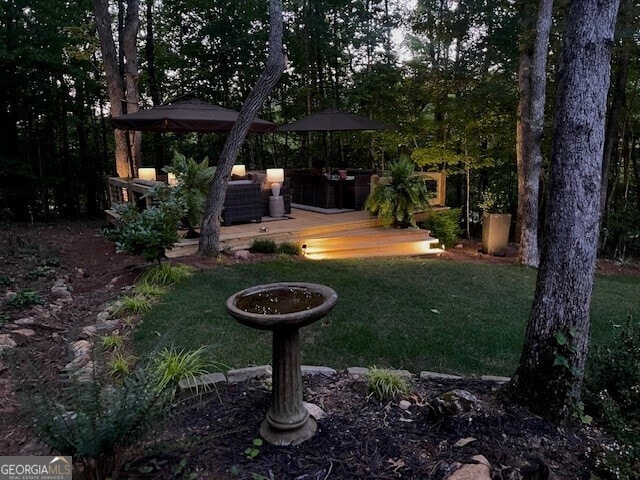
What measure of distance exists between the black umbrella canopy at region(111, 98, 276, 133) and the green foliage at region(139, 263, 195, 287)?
3.14m

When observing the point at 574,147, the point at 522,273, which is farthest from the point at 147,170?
the point at 574,147

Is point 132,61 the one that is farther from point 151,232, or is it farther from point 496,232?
point 496,232

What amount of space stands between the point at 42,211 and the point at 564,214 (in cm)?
1370

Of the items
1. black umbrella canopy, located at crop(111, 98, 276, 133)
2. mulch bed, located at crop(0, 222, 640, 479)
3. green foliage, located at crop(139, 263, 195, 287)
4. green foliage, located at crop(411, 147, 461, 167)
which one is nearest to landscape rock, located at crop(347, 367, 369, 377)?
mulch bed, located at crop(0, 222, 640, 479)

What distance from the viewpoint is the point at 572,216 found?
2195 millimetres

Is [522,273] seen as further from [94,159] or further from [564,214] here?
[94,159]

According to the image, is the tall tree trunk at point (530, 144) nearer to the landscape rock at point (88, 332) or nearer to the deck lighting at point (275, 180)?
the deck lighting at point (275, 180)

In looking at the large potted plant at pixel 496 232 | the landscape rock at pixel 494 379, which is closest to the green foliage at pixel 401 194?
the large potted plant at pixel 496 232

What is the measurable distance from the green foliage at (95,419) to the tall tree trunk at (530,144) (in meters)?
7.25

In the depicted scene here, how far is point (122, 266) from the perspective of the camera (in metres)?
5.96

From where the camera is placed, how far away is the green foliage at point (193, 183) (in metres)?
6.45

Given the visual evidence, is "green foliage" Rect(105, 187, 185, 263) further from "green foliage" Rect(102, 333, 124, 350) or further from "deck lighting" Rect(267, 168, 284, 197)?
"deck lighting" Rect(267, 168, 284, 197)

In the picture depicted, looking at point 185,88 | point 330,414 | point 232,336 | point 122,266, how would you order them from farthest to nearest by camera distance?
point 185,88 < point 122,266 < point 232,336 < point 330,414

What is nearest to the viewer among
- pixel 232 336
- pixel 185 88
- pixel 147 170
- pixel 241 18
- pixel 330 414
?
pixel 330 414
